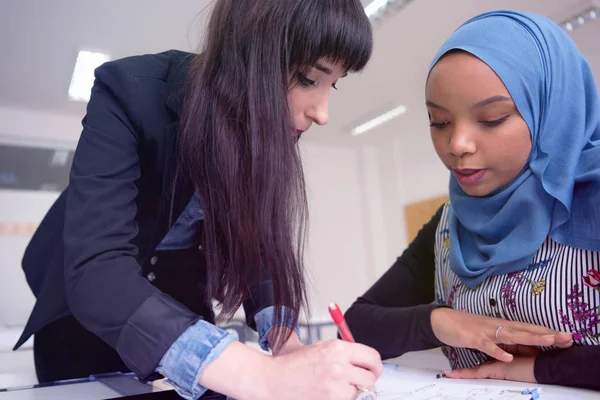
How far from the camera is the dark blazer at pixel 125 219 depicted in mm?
534

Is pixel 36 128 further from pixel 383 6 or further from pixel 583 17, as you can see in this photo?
pixel 583 17

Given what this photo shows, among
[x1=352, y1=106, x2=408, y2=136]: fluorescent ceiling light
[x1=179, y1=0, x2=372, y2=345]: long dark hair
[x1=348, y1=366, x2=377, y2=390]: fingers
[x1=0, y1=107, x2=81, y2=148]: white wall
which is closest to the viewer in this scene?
[x1=348, y1=366, x2=377, y2=390]: fingers

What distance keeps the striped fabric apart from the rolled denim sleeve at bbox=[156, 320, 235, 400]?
20.2 inches

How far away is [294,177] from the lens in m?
0.63

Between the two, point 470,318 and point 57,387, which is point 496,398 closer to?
point 470,318

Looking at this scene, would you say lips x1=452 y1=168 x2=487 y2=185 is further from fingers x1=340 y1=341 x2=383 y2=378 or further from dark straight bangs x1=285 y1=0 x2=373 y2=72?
fingers x1=340 y1=341 x2=383 y2=378

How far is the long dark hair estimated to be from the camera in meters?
0.60

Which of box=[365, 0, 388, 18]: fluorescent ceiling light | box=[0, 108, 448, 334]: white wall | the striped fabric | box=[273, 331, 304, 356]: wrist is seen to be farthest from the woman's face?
box=[0, 108, 448, 334]: white wall

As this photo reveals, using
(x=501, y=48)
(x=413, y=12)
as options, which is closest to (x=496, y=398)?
(x=501, y=48)

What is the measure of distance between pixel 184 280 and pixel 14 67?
3.36m

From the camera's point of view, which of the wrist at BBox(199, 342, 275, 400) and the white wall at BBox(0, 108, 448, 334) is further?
the white wall at BBox(0, 108, 448, 334)

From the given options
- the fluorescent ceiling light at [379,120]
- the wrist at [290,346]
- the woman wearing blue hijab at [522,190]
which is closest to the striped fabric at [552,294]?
the woman wearing blue hijab at [522,190]

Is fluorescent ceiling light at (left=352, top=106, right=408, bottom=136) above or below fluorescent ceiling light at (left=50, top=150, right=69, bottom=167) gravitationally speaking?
above

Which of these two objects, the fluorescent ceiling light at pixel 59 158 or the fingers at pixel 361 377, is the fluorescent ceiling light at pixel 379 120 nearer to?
the fluorescent ceiling light at pixel 59 158
